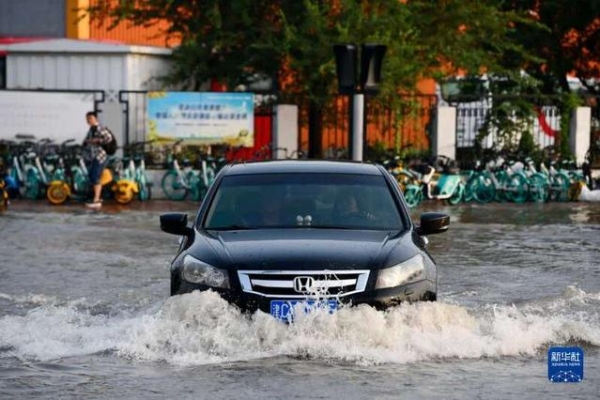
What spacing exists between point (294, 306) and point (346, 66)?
14589mm

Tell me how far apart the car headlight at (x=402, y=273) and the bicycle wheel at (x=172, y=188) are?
2066 centimetres

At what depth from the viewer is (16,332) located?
1181 centimetres

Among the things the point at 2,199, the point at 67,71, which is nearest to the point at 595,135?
the point at 67,71

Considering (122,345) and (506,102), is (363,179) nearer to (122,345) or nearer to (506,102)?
(122,345)

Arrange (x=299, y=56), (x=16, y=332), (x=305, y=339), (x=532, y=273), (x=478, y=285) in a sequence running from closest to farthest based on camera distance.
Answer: (x=305, y=339), (x=16, y=332), (x=478, y=285), (x=532, y=273), (x=299, y=56)

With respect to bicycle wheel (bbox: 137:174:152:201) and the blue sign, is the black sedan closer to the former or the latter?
the blue sign

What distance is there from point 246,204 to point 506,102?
24.6m

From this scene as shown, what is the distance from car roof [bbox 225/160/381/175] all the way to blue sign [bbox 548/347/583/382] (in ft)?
10.9

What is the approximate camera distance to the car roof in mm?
12594

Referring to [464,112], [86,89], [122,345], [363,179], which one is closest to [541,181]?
[464,112]

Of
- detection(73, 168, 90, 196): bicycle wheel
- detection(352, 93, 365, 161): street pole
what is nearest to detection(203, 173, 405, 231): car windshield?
detection(352, 93, 365, 161): street pole

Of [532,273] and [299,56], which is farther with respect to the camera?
[299,56]

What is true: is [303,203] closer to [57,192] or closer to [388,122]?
[57,192]

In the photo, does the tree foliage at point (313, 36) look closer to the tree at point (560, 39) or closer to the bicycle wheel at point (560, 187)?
the bicycle wheel at point (560, 187)
